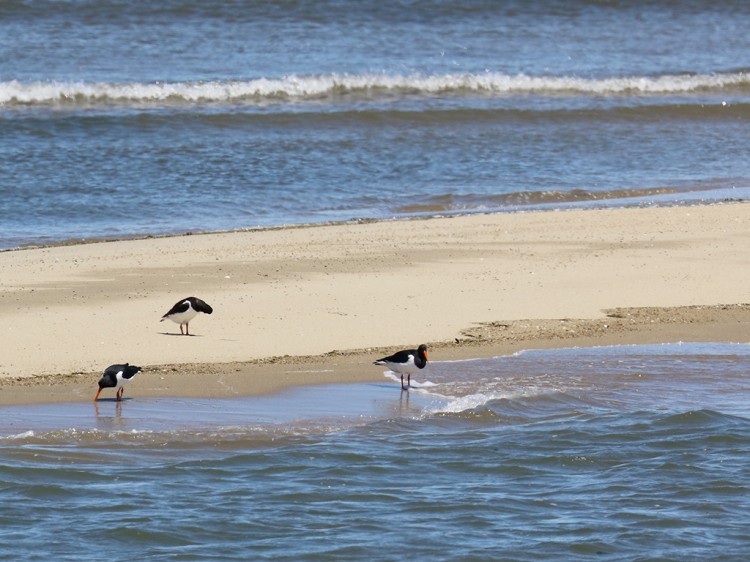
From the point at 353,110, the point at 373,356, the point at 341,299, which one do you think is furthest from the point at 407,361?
the point at 353,110

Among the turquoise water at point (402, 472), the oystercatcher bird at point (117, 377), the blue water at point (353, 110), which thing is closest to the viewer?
the turquoise water at point (402, 472)

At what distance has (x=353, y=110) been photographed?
26.4 metres

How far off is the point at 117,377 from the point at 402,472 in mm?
2195

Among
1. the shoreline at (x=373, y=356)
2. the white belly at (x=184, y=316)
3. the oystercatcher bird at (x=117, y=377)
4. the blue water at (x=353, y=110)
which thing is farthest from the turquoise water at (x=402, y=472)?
the blue water at (x=353, y=110)

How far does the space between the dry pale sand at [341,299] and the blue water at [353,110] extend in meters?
2.55

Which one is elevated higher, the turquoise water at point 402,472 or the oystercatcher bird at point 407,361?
the oystercatcher bird at point 407,361

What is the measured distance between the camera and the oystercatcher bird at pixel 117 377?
9508 millimetres

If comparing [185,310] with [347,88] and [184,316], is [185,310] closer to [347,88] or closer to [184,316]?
[184,316]

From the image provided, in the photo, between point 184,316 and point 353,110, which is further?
point 353,110

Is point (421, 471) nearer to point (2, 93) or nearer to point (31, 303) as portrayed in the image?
point (31, 303)

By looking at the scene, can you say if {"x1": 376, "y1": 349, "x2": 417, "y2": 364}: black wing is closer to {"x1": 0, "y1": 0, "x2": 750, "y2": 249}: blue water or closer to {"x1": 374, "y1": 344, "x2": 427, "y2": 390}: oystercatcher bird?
{"x1": 374, "y1": 344, "x2": 427, "y2": 390}: oystercatcher bird

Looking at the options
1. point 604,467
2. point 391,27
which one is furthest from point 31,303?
point 391,27

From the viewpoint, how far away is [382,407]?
9.93m

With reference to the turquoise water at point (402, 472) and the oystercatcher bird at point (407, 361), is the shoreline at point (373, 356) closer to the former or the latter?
the turquoise water at point (402, 472)
